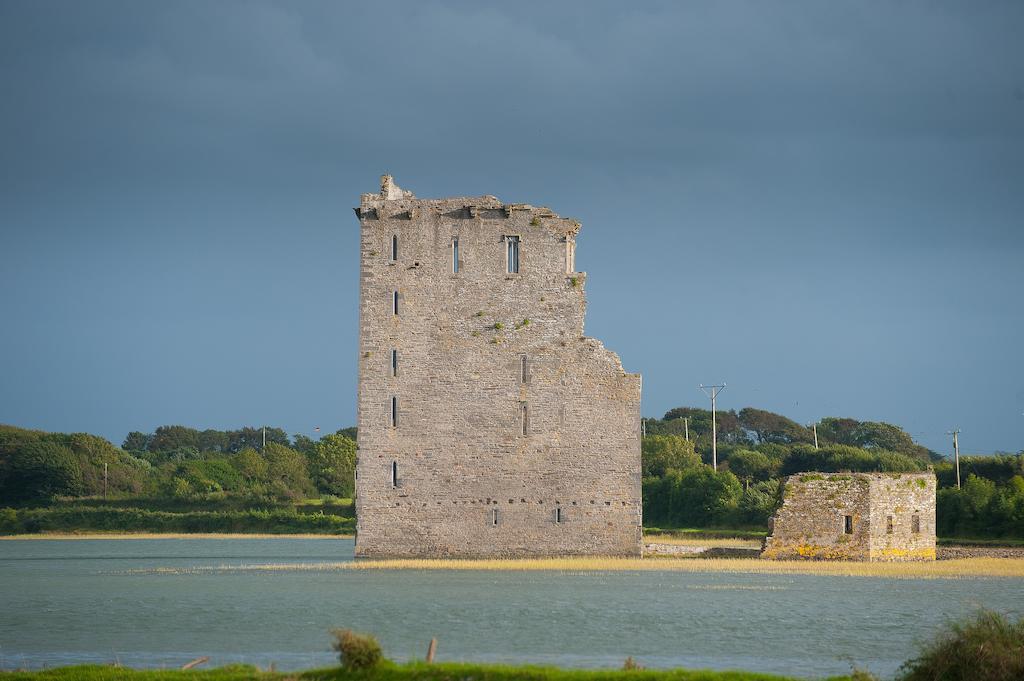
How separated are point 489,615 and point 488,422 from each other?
45.6 feet

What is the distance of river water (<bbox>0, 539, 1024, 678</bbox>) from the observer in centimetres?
2123

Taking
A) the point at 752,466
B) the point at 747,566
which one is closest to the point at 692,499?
the point at 747,566

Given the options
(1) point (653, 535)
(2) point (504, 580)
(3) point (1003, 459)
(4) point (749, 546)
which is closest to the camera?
(2) point (504, 580)

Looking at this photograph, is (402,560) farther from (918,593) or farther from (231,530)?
(231,530)

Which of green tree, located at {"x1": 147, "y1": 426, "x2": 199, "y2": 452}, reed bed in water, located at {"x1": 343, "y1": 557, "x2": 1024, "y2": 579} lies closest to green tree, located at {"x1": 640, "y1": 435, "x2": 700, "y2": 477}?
reed bed in water, located at {"x1": 343, "y1": 557, "x2": 1024, "y2": 579}

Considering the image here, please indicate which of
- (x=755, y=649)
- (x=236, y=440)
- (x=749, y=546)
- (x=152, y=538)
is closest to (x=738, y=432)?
(x=236, y=440)

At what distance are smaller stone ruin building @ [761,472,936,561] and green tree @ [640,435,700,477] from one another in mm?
34272

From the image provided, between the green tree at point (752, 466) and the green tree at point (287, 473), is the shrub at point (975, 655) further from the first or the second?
the green tree at point (287, 473)

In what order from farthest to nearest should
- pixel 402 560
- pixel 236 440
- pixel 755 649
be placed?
pixel 236 440 → pixel 402 560 → pixel 755 649

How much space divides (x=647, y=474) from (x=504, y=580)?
135 ft

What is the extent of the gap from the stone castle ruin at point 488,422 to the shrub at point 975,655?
2236cm

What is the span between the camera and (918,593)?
100 ft

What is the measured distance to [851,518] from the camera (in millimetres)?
38469

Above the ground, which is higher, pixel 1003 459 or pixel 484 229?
pixel 484 229
